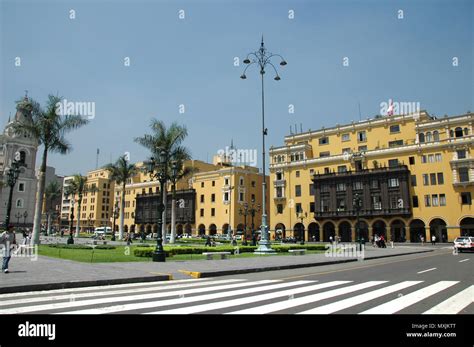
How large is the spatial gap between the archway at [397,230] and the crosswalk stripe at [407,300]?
50095 millimetres

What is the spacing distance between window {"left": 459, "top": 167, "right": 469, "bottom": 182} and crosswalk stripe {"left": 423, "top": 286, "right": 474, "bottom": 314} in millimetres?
50053

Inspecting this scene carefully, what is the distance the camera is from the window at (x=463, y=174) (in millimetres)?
51597

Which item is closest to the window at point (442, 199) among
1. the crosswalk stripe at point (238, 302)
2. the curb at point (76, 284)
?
the crosswalk stripe at point (238, 302)

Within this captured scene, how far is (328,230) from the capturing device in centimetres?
6450

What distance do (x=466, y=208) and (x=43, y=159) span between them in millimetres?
52411

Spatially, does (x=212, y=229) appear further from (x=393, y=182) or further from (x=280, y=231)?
(x=393, y=182)

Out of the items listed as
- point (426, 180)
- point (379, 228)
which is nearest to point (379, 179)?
point (426, 180)

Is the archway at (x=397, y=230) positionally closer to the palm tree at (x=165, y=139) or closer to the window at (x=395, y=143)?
the window at (x=395, y=143)

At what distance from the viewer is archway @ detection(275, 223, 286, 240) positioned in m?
68.4

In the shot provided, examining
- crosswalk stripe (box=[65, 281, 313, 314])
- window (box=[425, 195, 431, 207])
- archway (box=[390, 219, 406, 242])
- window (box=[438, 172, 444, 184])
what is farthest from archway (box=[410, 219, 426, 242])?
crosswalk stripe (box=[65, 281, 313, 314])

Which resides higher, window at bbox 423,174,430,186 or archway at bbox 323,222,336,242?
window at bbox 423,174,430,186

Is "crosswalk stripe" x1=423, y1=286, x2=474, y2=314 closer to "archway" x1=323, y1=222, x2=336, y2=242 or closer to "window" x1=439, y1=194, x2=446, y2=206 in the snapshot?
"window" x1=439, y1=194, x2=446, y2=206
